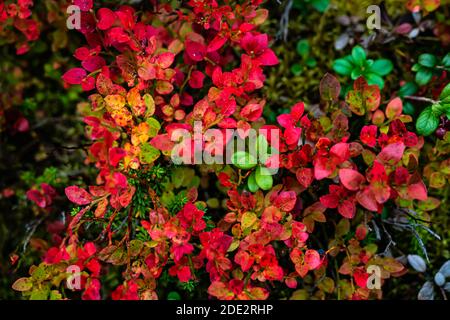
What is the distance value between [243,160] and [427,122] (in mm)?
518

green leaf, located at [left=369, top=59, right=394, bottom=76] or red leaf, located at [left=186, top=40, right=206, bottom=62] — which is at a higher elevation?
red leaf, located at [left=186, top=40, right=206, bottom=62]

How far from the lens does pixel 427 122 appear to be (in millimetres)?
1342

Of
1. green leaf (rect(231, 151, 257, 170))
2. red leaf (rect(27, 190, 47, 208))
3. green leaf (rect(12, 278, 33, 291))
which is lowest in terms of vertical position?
green leaf (rect(12, 278, 33, 291))

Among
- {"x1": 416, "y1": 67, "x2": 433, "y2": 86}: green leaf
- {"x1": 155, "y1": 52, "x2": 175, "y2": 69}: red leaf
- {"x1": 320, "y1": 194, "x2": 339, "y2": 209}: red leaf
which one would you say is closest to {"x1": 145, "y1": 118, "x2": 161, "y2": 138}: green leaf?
{"x1": 155, "y1": 52, "x2": 175, "y2": 69}: red leaf

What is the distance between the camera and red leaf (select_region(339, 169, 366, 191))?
1.20 metres

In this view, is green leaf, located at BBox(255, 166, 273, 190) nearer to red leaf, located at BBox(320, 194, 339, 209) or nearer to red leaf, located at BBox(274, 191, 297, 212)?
red leaf, located at BBox(274, 191, 297, 212)

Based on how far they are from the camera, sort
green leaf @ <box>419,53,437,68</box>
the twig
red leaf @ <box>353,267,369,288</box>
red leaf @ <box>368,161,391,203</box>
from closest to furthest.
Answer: red leaf @ <box>368,161,391,203</box> → red leaf @ <box>353,267,369,288</box> → green leaf @ <box>419,53,437,68</box> → the twig

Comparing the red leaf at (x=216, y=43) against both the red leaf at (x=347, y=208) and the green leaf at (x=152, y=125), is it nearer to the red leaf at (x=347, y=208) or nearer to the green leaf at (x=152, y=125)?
the green leaf at (x=152, y=125)

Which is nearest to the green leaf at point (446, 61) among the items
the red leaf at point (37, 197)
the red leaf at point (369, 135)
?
the red leaf at point (369, 135)

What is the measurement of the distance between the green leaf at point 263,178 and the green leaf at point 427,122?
0.44 meters

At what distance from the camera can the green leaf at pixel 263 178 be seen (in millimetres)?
1271

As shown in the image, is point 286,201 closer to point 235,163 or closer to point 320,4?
point 235,163
